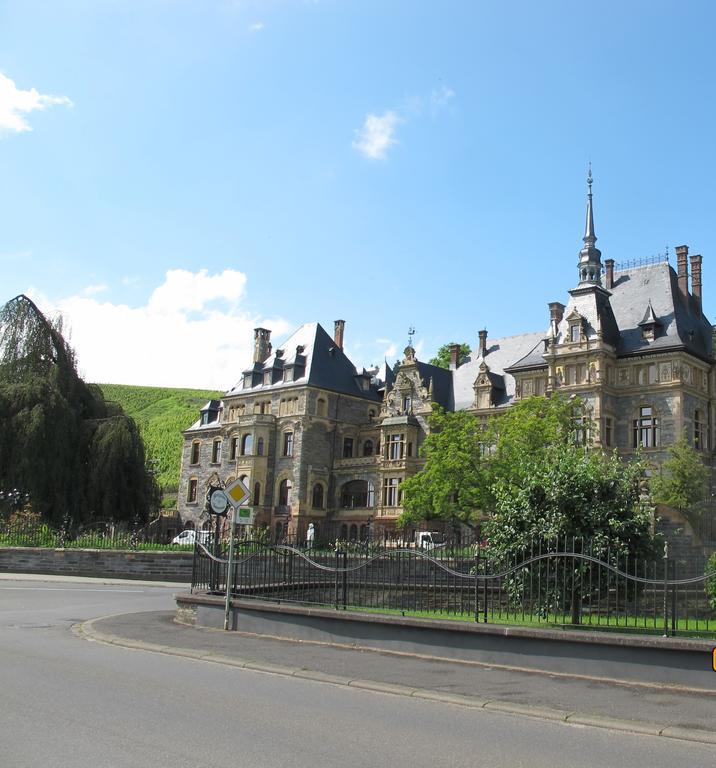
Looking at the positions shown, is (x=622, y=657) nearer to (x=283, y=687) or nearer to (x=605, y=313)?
(x=283, y=687)

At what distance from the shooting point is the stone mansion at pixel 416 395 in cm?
4653

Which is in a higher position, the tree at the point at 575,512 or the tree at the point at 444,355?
the tree at the point at 444,355

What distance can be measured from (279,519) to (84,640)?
152 ft

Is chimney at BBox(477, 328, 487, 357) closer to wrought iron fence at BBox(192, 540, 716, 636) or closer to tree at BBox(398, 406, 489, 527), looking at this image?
tree at BBox(398, 406, 489, 527)

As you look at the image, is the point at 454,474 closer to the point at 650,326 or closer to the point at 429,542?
the point at 650,326

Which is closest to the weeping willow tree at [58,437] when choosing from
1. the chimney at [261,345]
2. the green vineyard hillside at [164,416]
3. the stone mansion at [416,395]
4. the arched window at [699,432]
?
the stone mansion at [416,395]

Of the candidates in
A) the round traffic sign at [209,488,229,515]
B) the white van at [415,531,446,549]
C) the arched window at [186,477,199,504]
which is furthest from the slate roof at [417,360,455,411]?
the round traffic sign at [209,488,229,515]

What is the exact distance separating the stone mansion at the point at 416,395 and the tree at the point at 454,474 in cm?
931

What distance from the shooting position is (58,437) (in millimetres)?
39188

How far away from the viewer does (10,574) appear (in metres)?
29.9

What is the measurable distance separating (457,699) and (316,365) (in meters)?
53.2

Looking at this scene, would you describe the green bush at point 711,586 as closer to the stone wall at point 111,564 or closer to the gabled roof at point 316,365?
the stone wall at point 111,564

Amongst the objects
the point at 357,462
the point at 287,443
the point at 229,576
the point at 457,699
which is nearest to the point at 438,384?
the point at 357,462

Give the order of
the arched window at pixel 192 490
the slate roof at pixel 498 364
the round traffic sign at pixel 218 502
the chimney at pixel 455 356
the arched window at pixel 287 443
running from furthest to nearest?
the arched window at pixel 192 490, the chimney at pixel 455 356, the arched window at pixel 287 443, the slate roof at pixel 498 364, the round traffic sign at pixel 218 502
